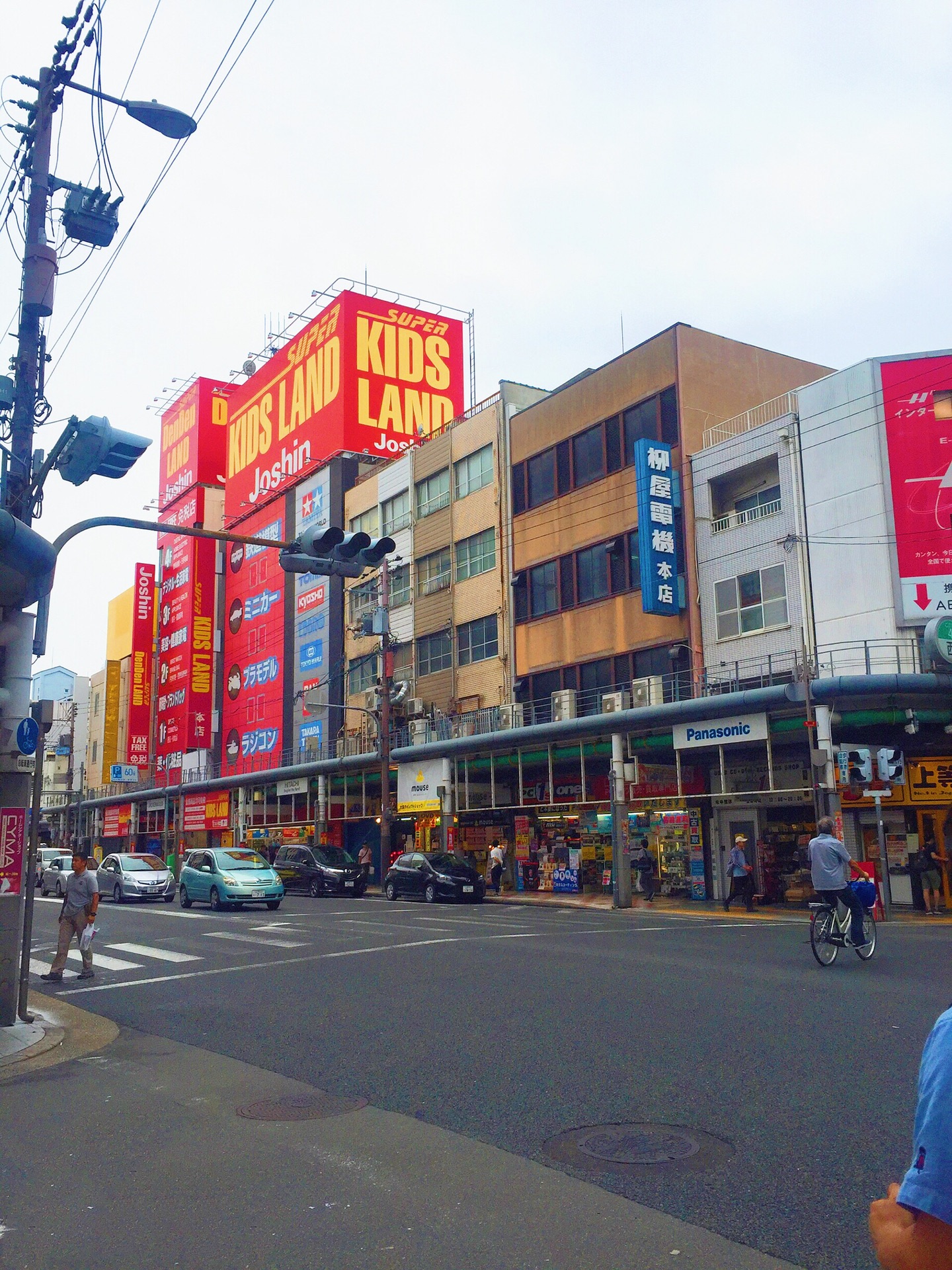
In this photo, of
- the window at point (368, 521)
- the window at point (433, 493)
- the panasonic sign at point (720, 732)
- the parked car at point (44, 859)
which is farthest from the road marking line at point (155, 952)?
the window at point (368, 521)

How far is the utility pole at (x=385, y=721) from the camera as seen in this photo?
37000 millimetres

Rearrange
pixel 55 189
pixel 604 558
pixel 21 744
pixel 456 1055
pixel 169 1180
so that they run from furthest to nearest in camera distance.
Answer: pixel 604 558, pixel 55 189, pixel 21 744, pixel 456 1055, pixel 169 1180

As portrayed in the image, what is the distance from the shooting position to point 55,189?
43.0ft

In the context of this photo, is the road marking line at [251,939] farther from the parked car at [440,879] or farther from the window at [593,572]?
the window at [593,572]

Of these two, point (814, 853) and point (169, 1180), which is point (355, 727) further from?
point (169, 1180)

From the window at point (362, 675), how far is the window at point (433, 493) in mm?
6590

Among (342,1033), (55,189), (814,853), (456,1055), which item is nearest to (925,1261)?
(456,1055)

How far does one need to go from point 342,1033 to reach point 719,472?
23772 mm

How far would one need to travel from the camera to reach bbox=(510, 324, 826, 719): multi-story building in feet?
103

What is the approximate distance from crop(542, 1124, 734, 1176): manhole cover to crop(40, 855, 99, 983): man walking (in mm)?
10437

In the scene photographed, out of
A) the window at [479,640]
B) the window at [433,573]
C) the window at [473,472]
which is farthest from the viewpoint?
the window at [433,573]

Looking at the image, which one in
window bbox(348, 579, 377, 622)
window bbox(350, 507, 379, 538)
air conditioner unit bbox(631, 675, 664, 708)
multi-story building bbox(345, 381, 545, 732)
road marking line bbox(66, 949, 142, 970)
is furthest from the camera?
window bbox(350, 507, 379, 538)

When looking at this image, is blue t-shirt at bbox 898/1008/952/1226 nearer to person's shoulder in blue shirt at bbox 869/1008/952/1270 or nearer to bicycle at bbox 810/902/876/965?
person's shoulder in blue shirt at bbox 869/1008/952/1270

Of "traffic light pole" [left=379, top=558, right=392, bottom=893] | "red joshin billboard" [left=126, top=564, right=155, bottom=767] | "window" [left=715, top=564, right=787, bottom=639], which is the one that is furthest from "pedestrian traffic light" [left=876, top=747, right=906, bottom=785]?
"red joshin billboard" [left=126, top=564, right=155, bottom=767]
